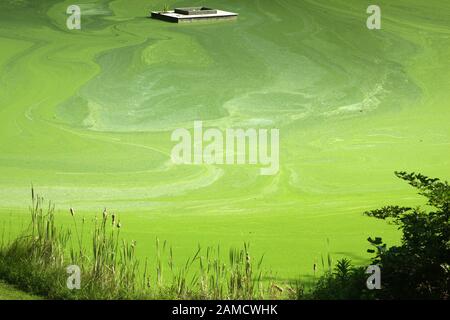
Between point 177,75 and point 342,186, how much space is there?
210cm

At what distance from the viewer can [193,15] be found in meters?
7.33

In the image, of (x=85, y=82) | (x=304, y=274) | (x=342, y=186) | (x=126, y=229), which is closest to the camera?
(x=304, y=274)

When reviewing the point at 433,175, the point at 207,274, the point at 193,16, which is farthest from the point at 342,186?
the point at 193,16

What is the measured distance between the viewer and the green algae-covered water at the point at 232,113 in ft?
13.1

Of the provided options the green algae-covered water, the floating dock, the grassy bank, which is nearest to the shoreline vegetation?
the grassy bank

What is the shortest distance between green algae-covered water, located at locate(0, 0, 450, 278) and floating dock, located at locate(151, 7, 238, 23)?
11 cm

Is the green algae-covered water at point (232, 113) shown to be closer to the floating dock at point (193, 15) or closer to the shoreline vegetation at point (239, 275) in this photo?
the floating dock at point (193, 15)

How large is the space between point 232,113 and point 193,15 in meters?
1.95

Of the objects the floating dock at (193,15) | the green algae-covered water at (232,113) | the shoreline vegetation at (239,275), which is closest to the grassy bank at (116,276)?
the shoreline vegetation at (239,275)

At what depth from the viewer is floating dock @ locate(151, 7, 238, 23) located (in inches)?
287

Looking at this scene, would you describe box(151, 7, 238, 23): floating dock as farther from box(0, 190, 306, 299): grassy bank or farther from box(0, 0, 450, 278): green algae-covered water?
box(0, 190, 306, 299): grassy bank

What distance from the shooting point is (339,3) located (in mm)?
7754

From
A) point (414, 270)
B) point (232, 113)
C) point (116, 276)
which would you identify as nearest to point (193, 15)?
point (232, 113)

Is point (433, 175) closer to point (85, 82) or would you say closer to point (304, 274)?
point (304, 274)
